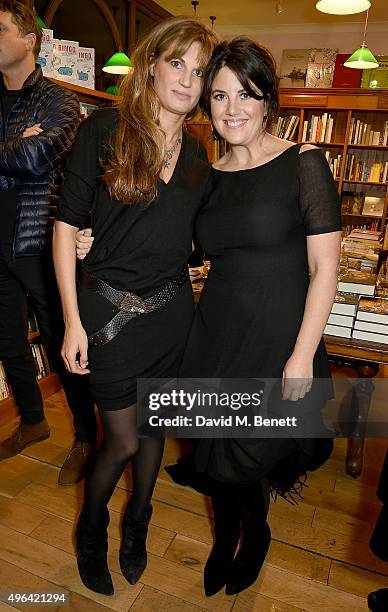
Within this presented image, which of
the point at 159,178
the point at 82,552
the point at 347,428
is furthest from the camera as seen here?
the point at 347,428

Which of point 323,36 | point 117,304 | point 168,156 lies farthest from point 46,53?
point 323,36

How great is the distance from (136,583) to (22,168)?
4.89ft

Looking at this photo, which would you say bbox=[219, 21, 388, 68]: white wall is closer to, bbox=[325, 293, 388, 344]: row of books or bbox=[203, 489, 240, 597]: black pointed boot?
bbox=[325, 293, 388, 344]: row of books

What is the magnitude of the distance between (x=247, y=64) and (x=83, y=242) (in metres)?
0.64

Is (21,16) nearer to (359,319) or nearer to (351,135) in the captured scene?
(359,319)

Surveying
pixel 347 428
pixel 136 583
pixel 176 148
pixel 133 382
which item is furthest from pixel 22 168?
pixel 347 428

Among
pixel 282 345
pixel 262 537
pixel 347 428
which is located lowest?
pixel 347 428

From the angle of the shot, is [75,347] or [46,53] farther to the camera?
[46,53]

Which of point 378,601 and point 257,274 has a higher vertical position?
point 257,274

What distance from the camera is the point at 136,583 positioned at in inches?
60.5

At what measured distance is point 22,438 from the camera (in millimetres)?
2188

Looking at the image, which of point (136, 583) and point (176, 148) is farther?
point (136, 583)

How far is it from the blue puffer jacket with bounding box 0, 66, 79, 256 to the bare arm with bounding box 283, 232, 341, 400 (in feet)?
3.47

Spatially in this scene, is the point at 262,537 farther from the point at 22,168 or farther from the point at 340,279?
the point at 22,168
